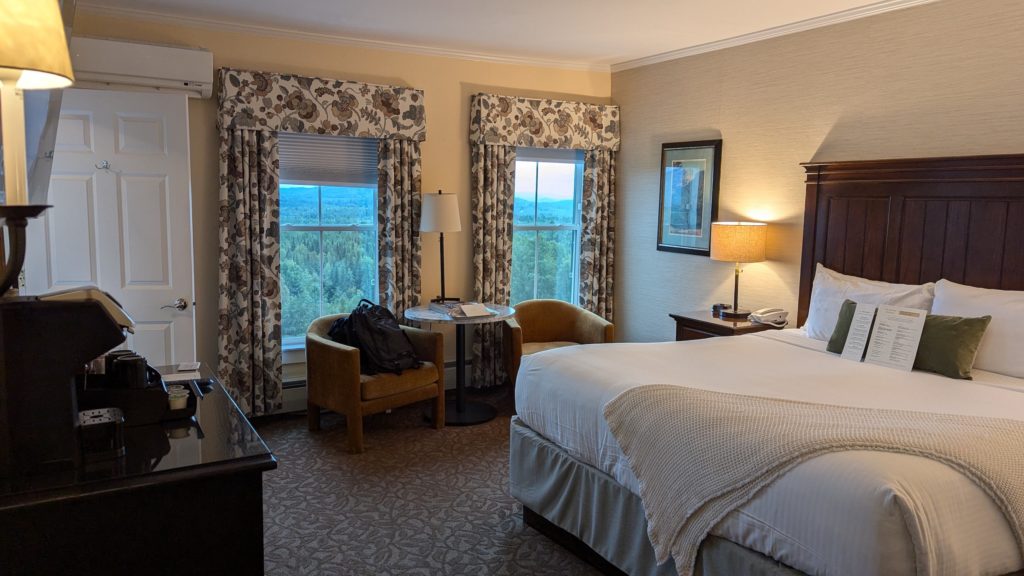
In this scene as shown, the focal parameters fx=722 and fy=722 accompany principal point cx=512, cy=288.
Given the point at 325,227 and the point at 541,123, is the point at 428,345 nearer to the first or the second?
the point at 325,227

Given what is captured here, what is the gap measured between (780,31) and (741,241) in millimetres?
1355

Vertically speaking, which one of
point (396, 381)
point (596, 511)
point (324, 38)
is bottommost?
point (596, 511)

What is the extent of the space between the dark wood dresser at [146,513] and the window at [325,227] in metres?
3.40

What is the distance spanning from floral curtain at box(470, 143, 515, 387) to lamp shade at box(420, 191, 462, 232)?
1.69 ft

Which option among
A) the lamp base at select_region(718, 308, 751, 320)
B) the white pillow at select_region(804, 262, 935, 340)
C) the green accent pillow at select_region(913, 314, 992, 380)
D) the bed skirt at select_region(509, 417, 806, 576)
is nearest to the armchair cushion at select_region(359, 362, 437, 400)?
the bed skirt at select_region(509, 417, 806, 576)

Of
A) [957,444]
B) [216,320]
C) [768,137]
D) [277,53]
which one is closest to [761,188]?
[768,137]

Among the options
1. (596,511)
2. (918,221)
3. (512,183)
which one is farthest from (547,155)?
(596,511)

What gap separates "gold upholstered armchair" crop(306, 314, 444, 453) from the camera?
4305 millimetres

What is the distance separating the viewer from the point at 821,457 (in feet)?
6.84

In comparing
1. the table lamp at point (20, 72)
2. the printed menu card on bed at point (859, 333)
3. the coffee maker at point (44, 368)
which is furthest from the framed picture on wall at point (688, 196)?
the table lamp at point (20, 72)

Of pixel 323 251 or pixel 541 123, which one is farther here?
pixel 541 123

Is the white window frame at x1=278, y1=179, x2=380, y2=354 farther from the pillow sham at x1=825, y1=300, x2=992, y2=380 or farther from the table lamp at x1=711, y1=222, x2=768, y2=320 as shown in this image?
the pillow sham at x1=825, y1=300, x2=992, y2=380

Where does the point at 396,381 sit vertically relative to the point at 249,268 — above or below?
below

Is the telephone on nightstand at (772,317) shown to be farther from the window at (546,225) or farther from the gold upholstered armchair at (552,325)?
the window at (546,225)
